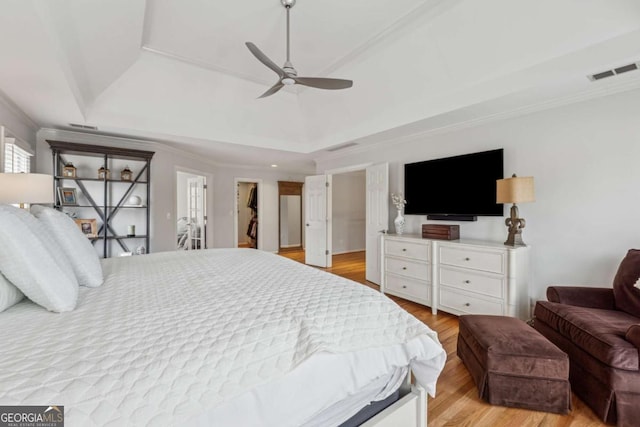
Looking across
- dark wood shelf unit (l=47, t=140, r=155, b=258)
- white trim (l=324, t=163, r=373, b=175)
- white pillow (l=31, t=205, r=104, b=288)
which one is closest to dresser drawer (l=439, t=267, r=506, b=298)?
white trim (l=324, t=163, r=373, b=175)

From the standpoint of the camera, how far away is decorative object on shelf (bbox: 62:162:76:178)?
3.70 metres

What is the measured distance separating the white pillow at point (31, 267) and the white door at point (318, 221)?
4.68m

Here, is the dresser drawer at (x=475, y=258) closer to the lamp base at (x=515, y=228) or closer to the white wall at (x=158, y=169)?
the lamp base at (x=515, y=228)

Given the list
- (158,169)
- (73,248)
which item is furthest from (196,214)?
(73,248)

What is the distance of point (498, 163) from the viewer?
314cm

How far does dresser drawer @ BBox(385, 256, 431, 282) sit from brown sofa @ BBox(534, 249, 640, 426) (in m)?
1.24

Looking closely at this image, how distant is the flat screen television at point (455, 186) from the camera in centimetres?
320

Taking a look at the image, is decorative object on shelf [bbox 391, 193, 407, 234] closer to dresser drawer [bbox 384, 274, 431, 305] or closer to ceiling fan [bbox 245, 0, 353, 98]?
dresser drawer [bbox 384, 274, 431, 305]

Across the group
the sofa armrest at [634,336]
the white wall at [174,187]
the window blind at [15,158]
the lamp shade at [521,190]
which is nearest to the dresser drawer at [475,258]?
the lamp shade at [521,190]

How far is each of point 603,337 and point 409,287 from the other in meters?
2.05

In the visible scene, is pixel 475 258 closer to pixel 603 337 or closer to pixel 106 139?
pixel 603 337

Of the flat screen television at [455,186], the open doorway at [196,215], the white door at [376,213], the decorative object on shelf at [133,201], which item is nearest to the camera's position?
the flat screen television at [455,186]

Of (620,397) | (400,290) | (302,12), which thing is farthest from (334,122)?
(620,397)

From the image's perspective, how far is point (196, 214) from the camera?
19.9ft
